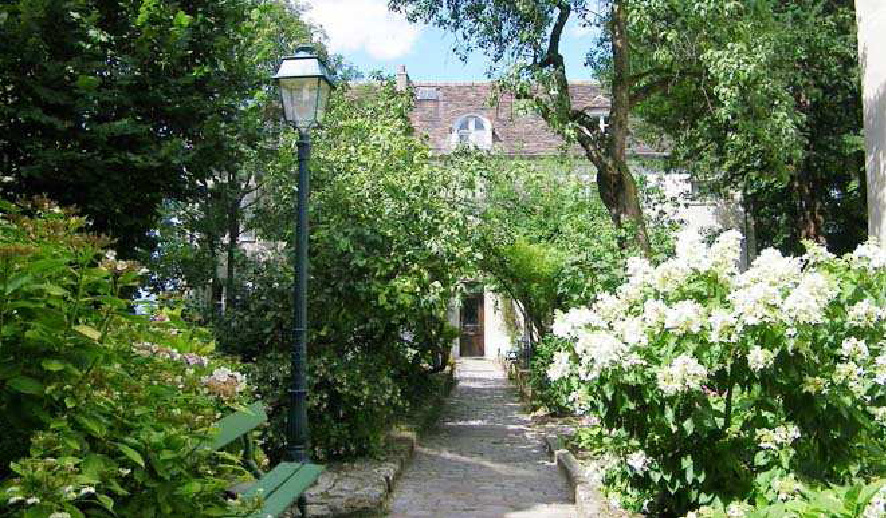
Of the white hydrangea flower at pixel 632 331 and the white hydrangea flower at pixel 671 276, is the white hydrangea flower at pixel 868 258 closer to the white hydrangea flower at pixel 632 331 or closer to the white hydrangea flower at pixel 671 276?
the white hydrangea flower at pixel 671 276

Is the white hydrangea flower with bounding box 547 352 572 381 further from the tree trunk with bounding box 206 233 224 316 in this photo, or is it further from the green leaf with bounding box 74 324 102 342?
the tree trunk with bounding box 206 233 224 316

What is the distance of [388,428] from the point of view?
1205 cm

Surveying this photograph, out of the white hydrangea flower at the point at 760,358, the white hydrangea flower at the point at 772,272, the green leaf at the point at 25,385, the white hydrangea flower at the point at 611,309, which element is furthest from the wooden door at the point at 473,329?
the green leaf at the point at 25,385

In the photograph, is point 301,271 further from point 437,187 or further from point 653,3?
point 653,3

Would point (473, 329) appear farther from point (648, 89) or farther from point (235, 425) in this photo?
point (235, 425)

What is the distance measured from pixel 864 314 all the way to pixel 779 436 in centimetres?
90

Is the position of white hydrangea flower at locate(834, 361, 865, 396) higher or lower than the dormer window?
lower

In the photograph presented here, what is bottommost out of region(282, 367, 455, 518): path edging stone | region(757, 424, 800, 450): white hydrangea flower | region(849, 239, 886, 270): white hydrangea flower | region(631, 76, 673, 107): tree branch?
region(282, 367, 455, 518): path edging stone

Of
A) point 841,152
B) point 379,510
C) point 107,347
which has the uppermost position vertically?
point 841,152

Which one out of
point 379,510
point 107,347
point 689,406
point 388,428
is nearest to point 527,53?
point 388,428

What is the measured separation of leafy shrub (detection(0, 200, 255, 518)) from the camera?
2.54 m

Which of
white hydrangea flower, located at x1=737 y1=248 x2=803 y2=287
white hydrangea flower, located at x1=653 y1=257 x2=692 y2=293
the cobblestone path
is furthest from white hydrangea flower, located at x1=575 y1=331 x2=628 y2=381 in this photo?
the cobblestone path

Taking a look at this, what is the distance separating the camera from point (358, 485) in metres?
8.56

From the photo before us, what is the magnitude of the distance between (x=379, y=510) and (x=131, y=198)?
3673mm
